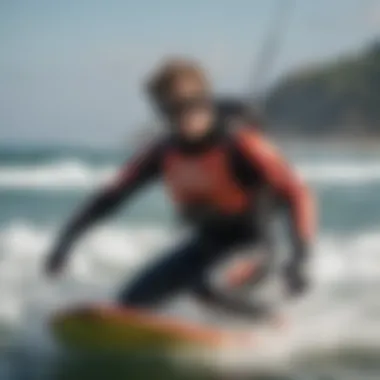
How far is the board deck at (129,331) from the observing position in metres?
1.63

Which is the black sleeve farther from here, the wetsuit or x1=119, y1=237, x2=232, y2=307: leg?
x1=119, y1=237, x2=232, y2=307: leg

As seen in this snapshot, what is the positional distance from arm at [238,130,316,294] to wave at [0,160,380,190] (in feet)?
0.09

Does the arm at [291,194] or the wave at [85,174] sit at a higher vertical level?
the wave at [85,174]

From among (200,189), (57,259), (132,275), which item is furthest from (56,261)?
(200,189)

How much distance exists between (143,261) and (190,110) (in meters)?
0.22

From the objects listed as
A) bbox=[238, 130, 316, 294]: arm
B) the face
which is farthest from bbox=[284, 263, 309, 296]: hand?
the face

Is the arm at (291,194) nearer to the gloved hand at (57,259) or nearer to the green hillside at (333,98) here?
the green hillside at (333,98)

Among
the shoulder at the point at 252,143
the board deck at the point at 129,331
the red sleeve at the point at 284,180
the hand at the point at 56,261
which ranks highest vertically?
the shoulder at the point at 252,143

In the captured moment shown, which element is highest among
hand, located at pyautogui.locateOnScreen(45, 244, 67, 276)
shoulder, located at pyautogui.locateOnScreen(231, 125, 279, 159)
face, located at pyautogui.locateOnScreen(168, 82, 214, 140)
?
face, located at pyautogui.locateOnScreen(168, 82, 214, 140)

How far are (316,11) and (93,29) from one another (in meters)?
0.33

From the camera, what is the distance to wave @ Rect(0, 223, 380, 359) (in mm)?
1627

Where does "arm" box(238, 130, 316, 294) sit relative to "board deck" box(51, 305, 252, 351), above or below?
above

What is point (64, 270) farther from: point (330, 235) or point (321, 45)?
point (321, 45)

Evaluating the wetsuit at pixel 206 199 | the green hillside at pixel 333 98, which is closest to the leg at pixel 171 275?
the wetsuit at pixel 206 199
